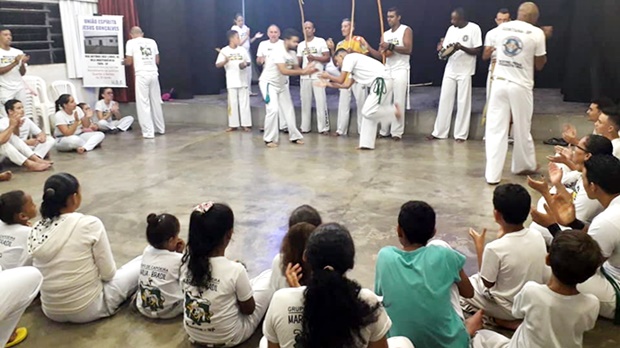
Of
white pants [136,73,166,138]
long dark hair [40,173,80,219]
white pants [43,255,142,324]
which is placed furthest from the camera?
white pants [136,73,166,138]

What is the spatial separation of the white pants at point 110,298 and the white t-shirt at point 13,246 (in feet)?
1.01

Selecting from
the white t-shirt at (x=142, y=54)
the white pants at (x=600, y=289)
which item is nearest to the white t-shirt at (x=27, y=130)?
the white t-shirt at (x=142, y=54)

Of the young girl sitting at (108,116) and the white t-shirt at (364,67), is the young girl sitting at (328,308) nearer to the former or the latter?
the white t-shirt at (364,67)

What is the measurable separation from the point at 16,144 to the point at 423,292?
5244 millimetres

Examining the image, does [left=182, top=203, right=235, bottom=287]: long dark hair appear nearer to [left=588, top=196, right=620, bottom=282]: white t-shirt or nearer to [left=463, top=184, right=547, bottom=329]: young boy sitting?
[left=463, top=184, right=547, bottom=329]: young boy sitting

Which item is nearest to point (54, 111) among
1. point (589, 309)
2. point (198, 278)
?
point (198, 278)

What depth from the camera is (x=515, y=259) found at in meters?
2.44

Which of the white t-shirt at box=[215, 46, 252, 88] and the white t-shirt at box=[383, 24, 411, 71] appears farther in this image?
the white t-shirt at box=[215, 46, 252, 88]

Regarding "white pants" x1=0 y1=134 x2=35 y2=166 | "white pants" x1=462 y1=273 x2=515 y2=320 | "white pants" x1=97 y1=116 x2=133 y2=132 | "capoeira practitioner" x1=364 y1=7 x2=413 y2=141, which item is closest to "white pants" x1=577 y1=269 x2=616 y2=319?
"white pants" x1=462 y1=273 x2=515 y2=320

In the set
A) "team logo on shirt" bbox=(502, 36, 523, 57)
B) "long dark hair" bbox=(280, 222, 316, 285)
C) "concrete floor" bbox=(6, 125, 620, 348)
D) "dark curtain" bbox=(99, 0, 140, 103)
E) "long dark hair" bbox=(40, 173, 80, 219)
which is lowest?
"concrete floor" bbox=(6, 125, 620, 348)

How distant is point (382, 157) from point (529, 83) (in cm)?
186

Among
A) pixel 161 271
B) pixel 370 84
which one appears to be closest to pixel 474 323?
pixel 161 271

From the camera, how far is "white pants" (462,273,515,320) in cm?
255

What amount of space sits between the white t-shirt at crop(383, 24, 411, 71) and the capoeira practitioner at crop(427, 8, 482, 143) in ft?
1.74
